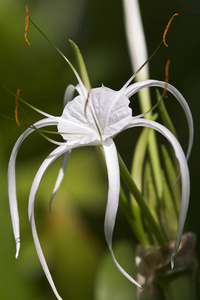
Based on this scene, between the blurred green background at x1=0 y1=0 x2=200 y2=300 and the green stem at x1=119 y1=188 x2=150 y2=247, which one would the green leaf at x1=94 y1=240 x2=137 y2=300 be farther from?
the green stem at x1=119 y1=188 x2=150 y2=247

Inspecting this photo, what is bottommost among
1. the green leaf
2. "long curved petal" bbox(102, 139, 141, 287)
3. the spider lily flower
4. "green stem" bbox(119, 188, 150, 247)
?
the green leaf

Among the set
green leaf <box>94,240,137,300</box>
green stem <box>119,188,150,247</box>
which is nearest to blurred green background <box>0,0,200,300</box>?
green leaf <box>94,240,137,300</box>

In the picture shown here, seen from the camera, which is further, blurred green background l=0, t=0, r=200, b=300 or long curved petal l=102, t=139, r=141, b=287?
blurred green background l=0, t=0, r=200, b=300

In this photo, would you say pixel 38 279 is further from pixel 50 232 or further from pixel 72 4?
pixel 72 4

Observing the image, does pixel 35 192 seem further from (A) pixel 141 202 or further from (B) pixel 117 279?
(B) pixel 117 279

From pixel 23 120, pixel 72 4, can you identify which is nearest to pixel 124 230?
pixel 23 120

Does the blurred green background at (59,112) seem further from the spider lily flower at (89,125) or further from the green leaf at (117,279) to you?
the spider lily flower at (89,125)

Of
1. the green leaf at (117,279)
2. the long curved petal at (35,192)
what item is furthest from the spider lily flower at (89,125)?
the green leaf at (117,279)
